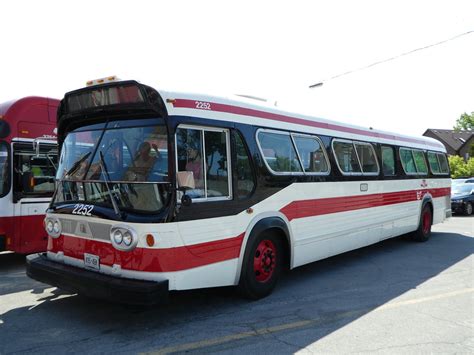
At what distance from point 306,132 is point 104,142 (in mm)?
3201

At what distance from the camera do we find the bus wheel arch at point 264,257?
5.32 metres

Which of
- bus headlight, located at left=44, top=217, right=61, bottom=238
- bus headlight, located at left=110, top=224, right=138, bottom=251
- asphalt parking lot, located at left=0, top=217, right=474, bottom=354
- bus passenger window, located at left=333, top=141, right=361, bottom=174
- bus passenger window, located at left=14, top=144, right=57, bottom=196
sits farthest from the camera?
bus passenger window, located at left=14, top=144, right=57, bottom=196

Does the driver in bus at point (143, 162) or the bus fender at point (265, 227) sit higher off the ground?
the driver in bus at point (143, 162)

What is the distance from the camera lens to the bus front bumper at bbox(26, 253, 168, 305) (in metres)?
4.09

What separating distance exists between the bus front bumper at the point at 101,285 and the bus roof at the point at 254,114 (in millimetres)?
1817

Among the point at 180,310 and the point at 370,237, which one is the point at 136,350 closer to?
the point at 180,310

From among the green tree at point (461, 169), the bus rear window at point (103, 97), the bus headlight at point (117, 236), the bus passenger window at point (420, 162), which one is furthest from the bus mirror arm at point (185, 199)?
the green tree at point (461, 169)

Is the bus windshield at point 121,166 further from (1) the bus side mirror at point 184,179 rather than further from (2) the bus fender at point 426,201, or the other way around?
(2) the bus fender at point 426,201

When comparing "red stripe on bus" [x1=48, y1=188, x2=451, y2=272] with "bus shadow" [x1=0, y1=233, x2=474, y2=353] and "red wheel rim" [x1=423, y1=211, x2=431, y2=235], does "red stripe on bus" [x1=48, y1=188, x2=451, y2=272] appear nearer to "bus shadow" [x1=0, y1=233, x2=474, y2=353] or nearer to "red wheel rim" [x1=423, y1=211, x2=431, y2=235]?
"bus shadow" [x1=0, y1=233, x2=474, y2=353]

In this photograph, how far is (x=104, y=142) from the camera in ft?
16.0

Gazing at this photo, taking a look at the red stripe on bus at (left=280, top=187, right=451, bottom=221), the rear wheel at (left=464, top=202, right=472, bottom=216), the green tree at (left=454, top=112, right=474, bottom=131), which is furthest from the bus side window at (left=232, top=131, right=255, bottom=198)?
the green tree at (left=454, top=112, right=474, bottom=131)

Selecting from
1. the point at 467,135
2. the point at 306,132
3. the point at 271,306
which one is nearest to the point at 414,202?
the point at 306,132

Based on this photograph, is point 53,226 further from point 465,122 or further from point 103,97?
point 465,122

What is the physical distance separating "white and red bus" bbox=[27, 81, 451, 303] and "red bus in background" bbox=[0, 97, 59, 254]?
8.01ft
